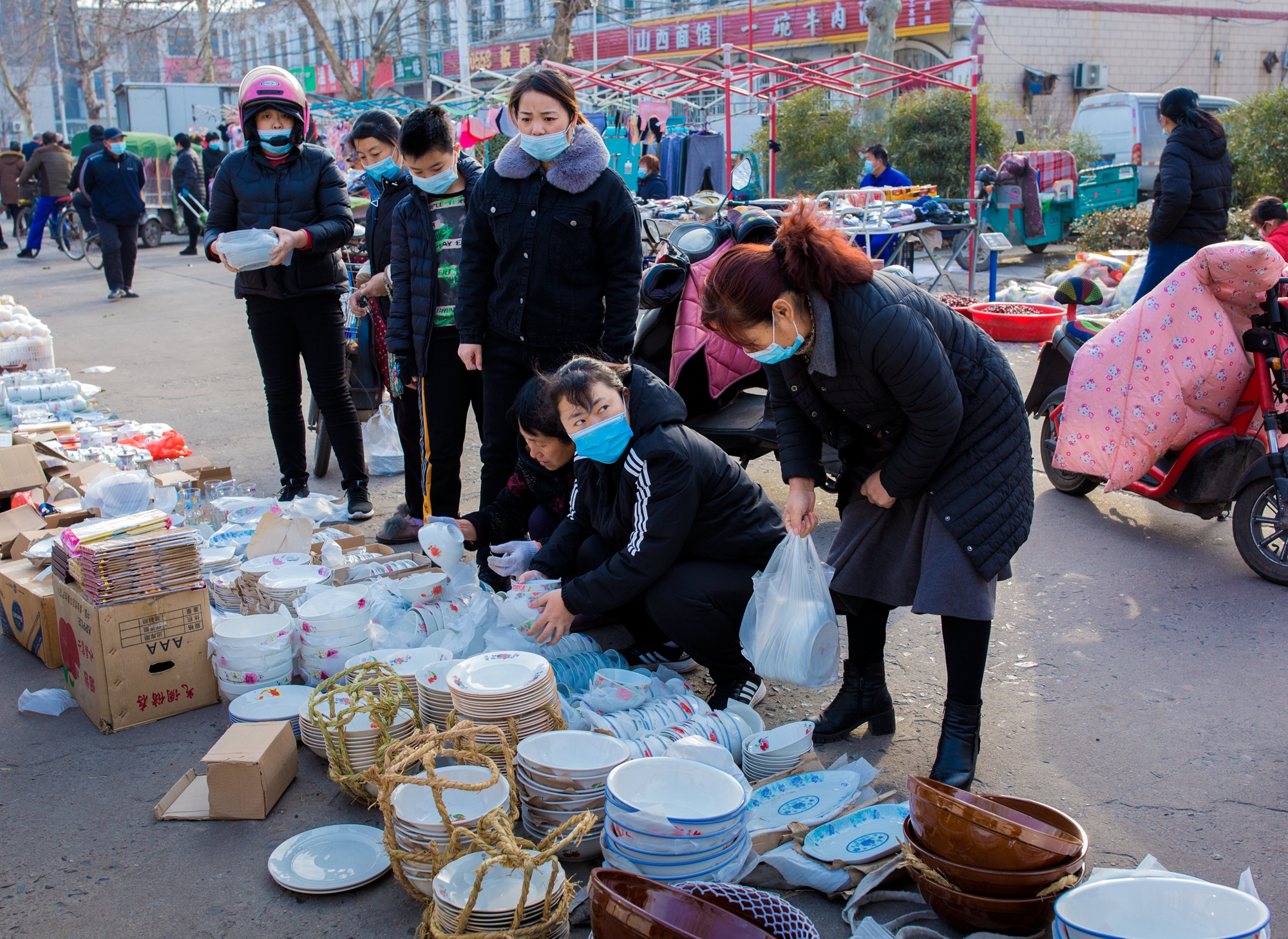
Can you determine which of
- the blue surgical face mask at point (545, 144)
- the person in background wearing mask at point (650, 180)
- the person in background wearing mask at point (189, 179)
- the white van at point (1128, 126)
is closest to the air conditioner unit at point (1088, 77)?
the white van at point (1128, 126)

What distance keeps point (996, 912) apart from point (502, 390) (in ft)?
8.69

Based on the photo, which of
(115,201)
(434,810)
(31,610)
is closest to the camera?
(434,810)

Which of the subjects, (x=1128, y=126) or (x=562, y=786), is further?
(x=1128, y=126)

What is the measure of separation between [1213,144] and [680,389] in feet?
16.0

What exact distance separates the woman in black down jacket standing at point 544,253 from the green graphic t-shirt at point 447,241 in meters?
0.40

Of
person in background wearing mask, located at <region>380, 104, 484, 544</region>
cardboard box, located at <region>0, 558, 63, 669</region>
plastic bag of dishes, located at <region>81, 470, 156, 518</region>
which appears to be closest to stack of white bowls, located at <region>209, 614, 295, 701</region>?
cardboard box, located at <region>0, 558, 63, 669</region>

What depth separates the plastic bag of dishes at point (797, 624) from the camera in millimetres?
2703

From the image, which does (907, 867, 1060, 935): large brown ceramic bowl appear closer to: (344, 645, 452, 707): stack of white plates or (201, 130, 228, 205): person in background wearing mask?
(344, 645, 452, 707): stack of white plates

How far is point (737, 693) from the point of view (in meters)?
3.16

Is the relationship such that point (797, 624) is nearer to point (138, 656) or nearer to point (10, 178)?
point (138, 656)

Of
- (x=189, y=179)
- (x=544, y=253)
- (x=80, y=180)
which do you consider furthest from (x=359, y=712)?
(x=189, y=179)

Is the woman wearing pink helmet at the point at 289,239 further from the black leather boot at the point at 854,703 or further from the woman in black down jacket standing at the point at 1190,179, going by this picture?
the woman in black down jacket standing at the point at 1190,179

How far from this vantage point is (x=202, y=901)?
2344mm

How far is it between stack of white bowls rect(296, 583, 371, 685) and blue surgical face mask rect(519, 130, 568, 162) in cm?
176
